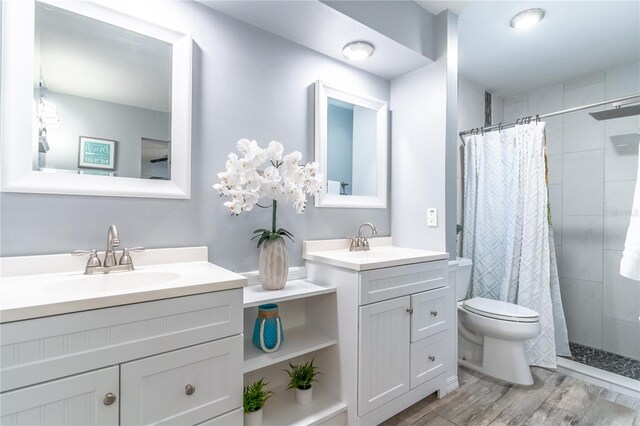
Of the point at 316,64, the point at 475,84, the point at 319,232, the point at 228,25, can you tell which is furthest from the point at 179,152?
the point at 475,84

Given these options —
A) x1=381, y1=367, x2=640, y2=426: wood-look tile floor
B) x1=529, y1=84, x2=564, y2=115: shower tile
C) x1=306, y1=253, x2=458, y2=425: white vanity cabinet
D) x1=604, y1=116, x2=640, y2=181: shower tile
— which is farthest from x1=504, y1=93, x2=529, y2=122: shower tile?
x1=381, y1=367, x2=640, y2=426: wood-look tile floor

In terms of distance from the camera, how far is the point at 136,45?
1337mm

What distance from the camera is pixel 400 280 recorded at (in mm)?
1578

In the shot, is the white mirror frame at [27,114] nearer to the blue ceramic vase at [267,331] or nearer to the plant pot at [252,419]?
the blue ceramic vase at [267,331]

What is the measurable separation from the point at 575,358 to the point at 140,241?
315 cm

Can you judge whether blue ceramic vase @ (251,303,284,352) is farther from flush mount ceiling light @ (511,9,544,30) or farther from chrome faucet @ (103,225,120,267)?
flush mount ceiling light @ (511,9,544,30)

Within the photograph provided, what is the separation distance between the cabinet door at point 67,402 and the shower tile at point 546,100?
3.68 metres

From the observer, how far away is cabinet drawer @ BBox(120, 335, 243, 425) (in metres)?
0.92

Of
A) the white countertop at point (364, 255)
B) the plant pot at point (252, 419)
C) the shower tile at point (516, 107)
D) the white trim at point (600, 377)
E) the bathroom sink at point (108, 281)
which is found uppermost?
the shower tile at point (516, 107)

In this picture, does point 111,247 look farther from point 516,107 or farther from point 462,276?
point 516,107

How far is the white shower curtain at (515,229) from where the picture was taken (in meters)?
2.24

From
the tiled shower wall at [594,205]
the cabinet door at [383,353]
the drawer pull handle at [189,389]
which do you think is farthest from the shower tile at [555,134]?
the drawer pull handle at [189,389]

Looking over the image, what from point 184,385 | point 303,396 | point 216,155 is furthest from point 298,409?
point 216,155

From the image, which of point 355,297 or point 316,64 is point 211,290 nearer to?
point 355,297
